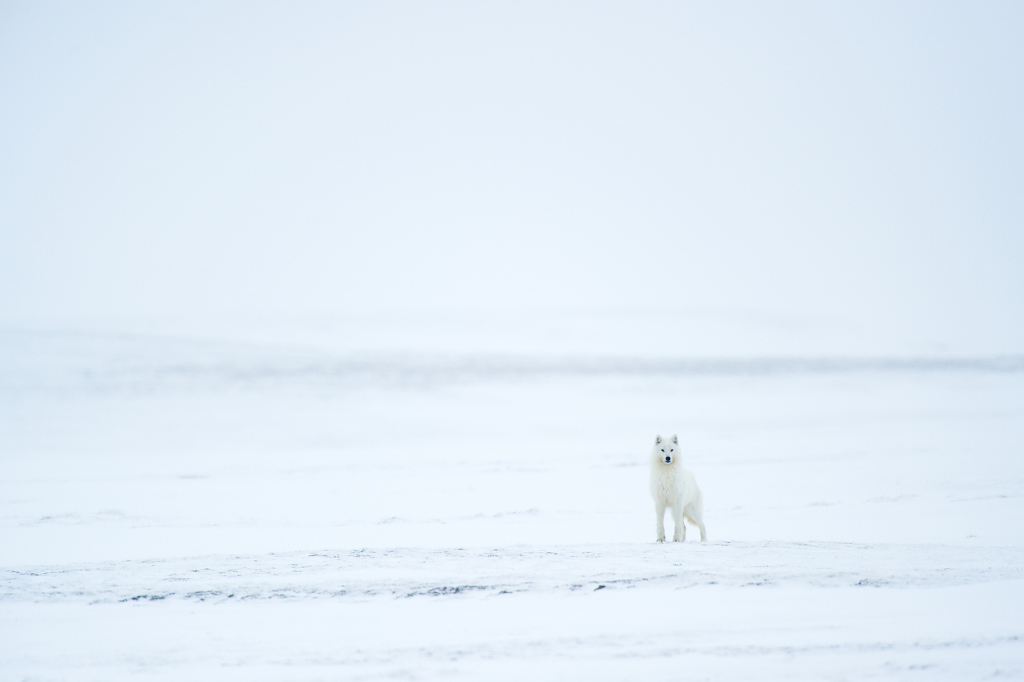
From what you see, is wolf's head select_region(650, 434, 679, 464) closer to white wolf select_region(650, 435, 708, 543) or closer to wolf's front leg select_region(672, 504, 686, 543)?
white wolf select_region(650, 435, 708, 543)

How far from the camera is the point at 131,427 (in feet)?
46.3

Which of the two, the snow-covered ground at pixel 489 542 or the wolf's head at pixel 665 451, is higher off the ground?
the wolf's head at pixel 665 451

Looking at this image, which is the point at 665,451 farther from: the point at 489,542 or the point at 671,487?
the point at 489,542

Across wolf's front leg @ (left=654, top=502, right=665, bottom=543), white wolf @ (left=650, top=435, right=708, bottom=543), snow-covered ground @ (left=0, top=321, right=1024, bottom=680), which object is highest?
white wolf @ (left=650, top=435, right=708, bottom=543)

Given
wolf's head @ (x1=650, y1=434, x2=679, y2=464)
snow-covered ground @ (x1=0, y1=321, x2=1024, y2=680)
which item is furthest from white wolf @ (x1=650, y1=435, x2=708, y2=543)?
snow-covered ground @ (x1=0, y1=321, x2=1024, y2=680)

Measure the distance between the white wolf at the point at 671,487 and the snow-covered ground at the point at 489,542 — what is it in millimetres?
311

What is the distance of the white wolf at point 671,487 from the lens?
529 cm

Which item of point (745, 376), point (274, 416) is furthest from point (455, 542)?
point (745, 376)

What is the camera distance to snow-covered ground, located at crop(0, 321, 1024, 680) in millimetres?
3436

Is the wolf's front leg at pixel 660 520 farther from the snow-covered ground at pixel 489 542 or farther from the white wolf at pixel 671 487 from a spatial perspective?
the snow-covered ground at pixel 489 542

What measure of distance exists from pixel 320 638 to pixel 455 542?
216cm

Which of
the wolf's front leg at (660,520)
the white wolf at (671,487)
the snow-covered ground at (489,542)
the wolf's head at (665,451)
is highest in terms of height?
the wolf's head at (665,451)

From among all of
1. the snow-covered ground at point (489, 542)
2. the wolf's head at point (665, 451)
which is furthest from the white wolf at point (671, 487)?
the snow-covered ground at point (489, 542)

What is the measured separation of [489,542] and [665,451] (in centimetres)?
163
